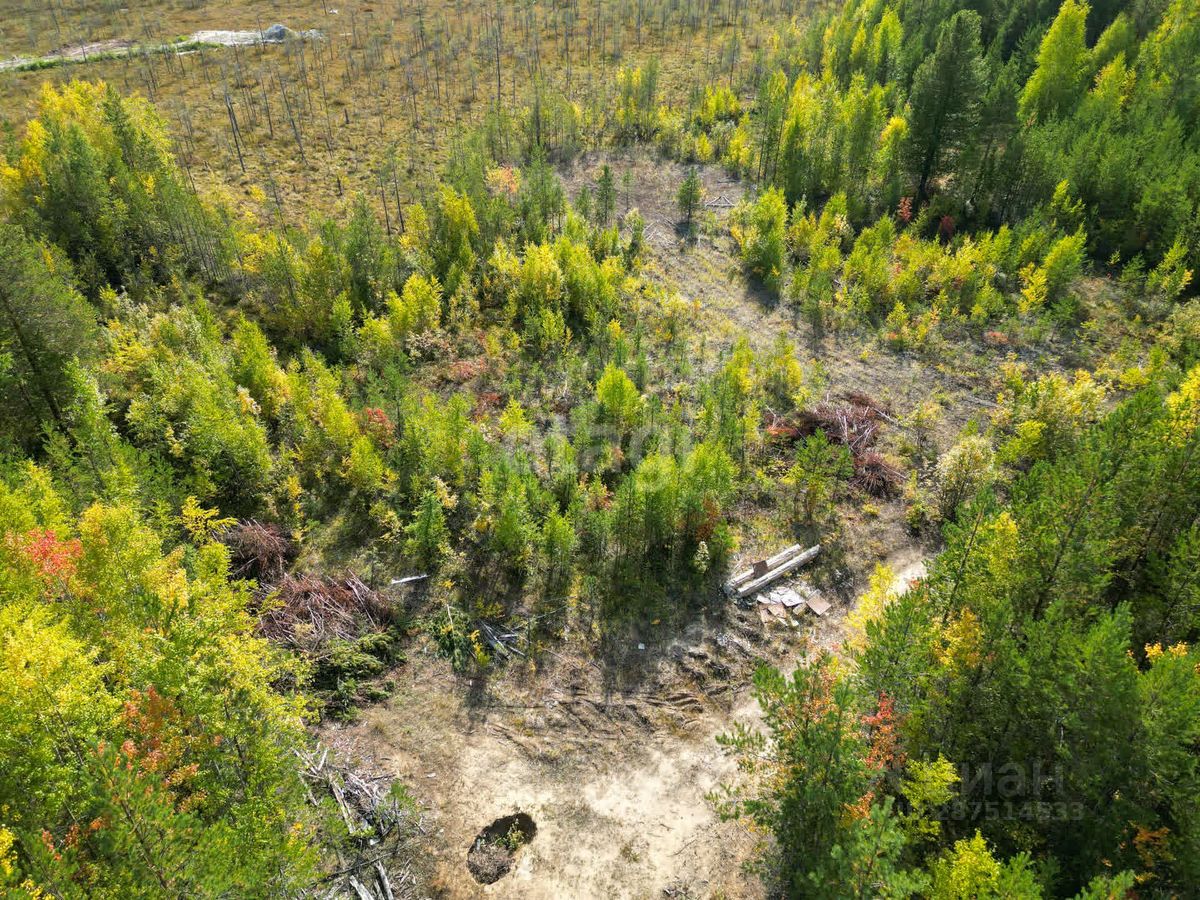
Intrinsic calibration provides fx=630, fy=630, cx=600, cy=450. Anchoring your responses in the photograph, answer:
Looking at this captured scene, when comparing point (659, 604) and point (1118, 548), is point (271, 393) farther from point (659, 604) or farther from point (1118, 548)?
point (1118, 548)

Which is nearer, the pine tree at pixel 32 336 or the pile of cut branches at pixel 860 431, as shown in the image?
the pine tree at pixel 32 336

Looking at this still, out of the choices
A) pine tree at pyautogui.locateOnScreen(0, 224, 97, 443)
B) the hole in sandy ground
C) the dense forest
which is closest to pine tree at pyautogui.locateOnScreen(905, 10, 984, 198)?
the dense forest

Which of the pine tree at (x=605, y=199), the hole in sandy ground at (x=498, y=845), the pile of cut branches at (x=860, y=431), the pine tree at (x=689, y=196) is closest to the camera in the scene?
the hole in sandy ground at (x=498, y=845)

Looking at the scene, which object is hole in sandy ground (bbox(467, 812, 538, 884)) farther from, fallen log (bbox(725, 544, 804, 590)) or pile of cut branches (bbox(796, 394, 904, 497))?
pile of cut branches (bbox(796, 394, 904, 497))

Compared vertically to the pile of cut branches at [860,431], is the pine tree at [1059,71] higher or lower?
higher

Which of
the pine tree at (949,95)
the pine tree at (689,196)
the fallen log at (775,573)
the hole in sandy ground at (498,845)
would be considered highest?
the pine tree at (949,95)

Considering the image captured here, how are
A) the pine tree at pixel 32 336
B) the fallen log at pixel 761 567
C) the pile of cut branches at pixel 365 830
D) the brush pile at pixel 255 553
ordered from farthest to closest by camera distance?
the pine tree at pixel 32 336
the fallen log at pixel 761 567
the brush pile at pixel 255 553
the pile of cut branches at pixel 365 830

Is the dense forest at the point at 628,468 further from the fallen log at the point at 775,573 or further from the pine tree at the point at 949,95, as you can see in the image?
the fallen log at the point at 775,573

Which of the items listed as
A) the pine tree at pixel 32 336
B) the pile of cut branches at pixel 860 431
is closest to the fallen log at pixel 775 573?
the pile of cut branches at pixel 860 431
